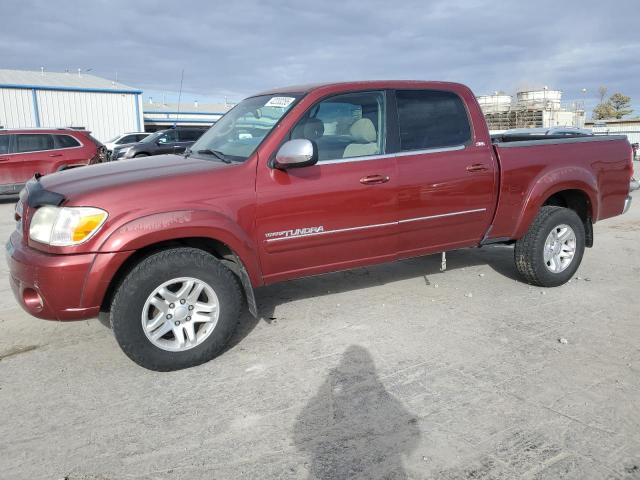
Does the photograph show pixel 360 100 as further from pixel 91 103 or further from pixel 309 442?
pixel 91 103

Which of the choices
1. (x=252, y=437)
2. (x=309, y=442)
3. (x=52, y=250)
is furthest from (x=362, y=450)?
(x=52, y=250)

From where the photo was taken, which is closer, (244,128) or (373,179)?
(373,179)

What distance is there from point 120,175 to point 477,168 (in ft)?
9.40

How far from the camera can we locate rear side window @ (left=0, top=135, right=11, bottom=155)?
11.6 meters

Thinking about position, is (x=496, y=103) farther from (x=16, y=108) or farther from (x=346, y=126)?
(x=346, y=126)

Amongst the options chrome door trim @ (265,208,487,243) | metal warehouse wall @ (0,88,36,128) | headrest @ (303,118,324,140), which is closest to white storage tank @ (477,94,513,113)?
metal warehouse wall @ (0,88,36,128)

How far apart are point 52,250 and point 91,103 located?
31971 millimetres

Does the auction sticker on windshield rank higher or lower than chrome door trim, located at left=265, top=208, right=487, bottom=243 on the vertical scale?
higher

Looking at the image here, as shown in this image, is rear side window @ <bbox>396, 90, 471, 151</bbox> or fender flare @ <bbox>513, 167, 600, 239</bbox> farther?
fender flare @ <bbox>513, 167, 600, 239</bbox>

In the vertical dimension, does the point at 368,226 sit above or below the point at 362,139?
below

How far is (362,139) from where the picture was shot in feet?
13.5

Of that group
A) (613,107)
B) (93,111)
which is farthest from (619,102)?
(93,111)

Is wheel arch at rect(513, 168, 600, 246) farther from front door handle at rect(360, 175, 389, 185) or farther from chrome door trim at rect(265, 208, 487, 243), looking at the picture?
front door handle at rect(360, 175, 389, 185)

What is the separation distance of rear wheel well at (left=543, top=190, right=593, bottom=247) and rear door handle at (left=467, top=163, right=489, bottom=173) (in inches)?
44.0
